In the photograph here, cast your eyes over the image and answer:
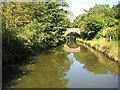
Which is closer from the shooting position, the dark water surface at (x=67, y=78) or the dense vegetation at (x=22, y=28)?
the dark water surface at (x=67, y=78)

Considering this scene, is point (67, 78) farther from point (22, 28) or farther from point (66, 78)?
point (22, 28)

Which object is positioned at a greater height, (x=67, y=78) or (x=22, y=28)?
(x=22, y=28)

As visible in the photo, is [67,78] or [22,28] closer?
[67,78]

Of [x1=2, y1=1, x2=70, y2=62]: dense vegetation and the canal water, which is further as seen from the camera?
[x1=2, y1=1, x2=70, y2=62]: dense vegetation

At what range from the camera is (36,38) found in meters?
29.3

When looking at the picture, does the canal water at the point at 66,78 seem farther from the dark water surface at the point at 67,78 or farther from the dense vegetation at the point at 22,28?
the dense vegetation at the point at 22,28

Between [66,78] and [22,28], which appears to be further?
[22,28]

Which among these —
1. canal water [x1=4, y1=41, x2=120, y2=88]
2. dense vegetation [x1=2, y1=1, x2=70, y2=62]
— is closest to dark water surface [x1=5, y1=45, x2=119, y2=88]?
canal water [x1=4, y1=41, x2=120, y2=88]

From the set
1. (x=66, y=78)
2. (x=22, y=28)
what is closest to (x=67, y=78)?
(x=66, y=78)

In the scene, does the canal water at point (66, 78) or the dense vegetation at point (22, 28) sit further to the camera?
the dense vegetation at point (22, 28)

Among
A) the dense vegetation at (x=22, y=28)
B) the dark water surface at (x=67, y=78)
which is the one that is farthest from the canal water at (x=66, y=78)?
the dense vegetation at (x=22, y=28)

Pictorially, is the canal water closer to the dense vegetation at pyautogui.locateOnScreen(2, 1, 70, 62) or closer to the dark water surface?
the dark water surface

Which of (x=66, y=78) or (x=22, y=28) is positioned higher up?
(x=22, y=28)

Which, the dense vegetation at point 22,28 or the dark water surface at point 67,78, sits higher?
the dense vegetation at point 22,28
